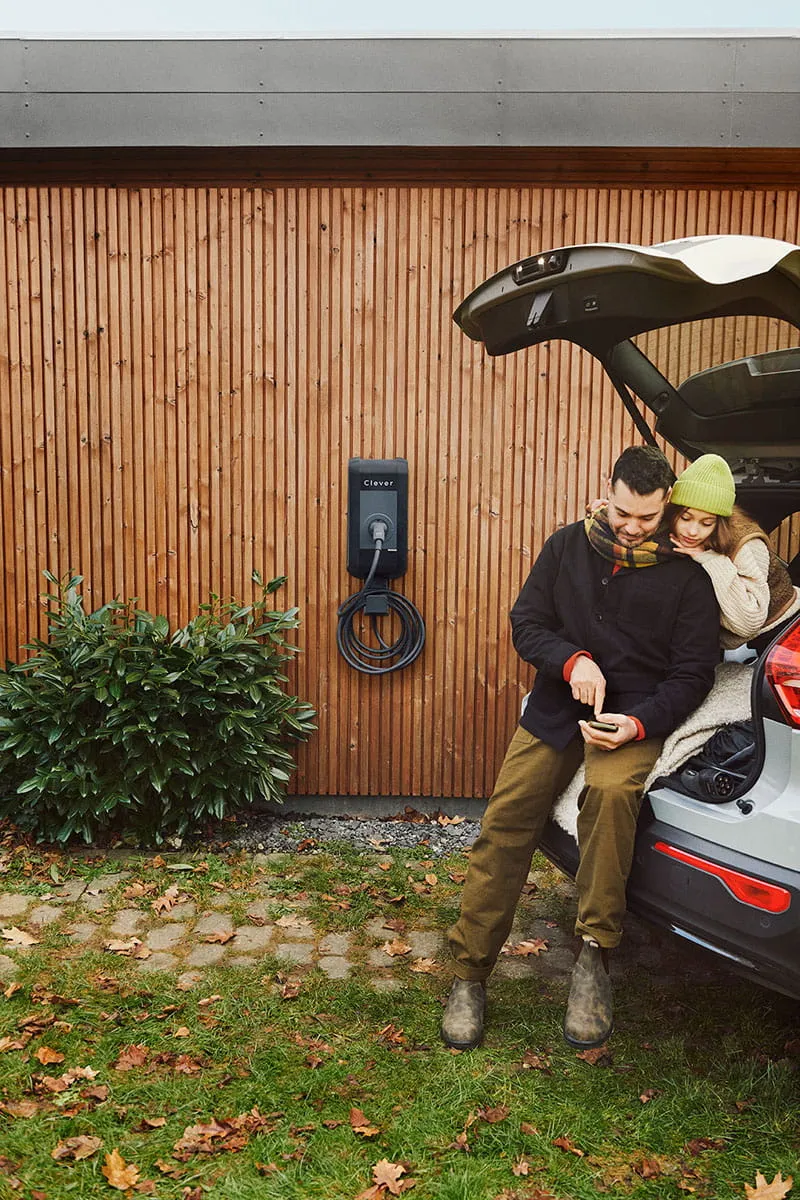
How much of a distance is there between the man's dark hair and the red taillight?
3.67ft

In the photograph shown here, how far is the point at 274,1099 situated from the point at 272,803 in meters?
2.56

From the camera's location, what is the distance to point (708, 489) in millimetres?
3014

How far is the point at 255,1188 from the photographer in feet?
7.82

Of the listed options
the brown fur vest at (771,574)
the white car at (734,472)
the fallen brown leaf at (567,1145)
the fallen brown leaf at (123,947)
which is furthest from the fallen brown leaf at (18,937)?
the brown fur vest at (771,574)

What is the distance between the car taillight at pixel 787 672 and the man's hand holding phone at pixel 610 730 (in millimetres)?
503

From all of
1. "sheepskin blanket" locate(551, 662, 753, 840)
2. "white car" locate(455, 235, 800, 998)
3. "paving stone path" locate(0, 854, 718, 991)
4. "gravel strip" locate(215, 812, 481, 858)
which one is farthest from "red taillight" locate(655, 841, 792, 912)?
"gravel strip" locate(215, 812, 481, 858)

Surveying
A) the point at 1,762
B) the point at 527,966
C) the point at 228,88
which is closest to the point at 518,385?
the point at 228,88

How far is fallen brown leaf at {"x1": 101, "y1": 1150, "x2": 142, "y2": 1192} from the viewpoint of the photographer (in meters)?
2.40

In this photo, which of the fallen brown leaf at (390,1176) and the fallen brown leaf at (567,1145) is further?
the fallen brown leaf at (567,1145)

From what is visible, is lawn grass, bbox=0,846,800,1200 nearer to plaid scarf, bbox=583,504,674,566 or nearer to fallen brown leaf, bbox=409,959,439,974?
fallen brown leaf, bbox=409,959,439,974

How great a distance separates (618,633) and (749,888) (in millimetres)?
941

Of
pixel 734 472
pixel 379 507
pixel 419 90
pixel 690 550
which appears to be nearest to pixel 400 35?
pixel 419 90

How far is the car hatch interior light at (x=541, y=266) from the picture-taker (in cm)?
294

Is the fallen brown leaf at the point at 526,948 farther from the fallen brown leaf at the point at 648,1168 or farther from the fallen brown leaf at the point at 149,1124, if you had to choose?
the fallen brown leaf at the point at 149,1124
